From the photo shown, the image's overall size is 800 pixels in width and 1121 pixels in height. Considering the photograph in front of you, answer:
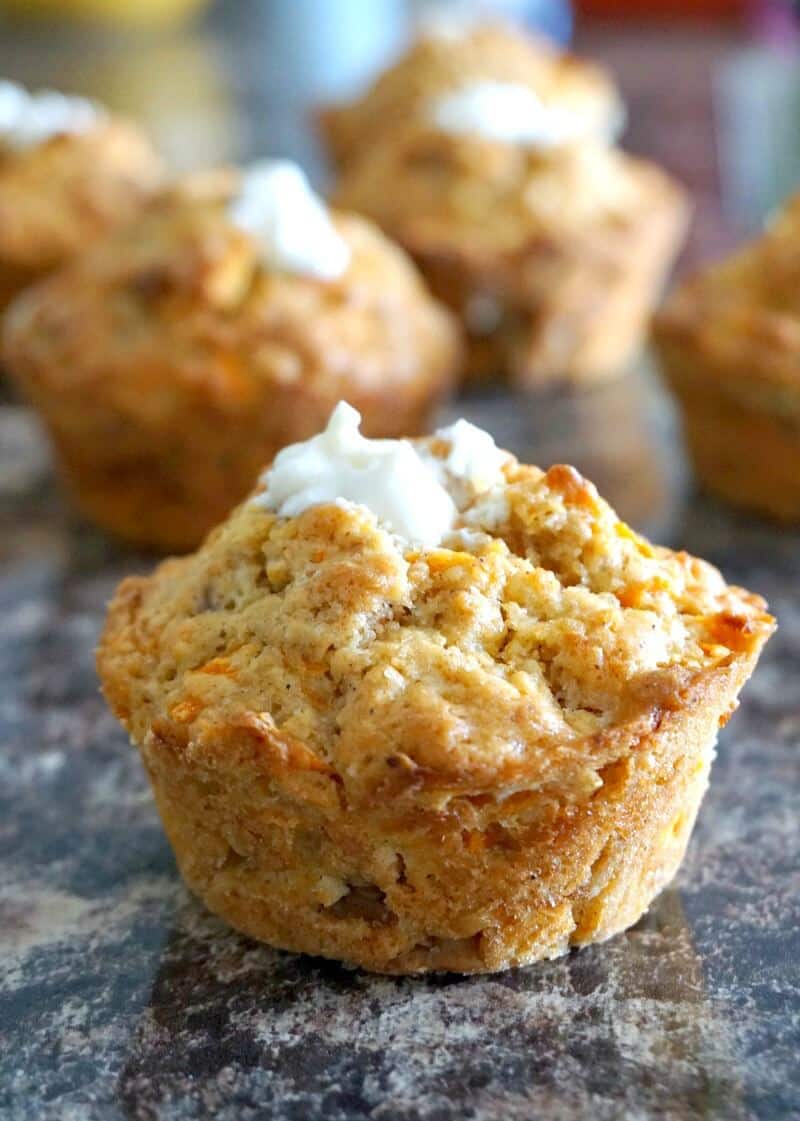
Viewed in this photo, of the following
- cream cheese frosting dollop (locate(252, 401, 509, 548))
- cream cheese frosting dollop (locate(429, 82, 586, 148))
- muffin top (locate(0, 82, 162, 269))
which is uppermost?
cream cheese frosting dollop (locate(429, 82, 586, 148))

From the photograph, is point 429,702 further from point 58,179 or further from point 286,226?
point 58,179

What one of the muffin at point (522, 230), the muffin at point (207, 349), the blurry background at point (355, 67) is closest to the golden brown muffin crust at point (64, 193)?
the muffin at point (522, 230)

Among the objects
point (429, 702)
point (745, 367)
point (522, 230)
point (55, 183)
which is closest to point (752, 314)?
point (745, 367)

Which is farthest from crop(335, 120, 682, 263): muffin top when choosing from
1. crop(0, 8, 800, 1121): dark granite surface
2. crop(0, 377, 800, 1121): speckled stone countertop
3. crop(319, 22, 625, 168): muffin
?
crop(0, 377, 800, 1121): speckled stone countertop

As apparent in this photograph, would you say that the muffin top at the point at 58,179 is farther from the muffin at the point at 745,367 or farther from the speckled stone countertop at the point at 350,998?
the speckled stone countertop at the point at 350,998

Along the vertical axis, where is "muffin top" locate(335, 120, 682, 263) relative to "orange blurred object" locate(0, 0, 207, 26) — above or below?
Answer: below

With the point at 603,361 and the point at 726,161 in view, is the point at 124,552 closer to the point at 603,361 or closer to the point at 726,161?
the point at 603,361

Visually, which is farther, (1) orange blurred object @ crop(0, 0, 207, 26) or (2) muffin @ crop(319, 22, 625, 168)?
(1) orange blurred object @ crop(0, 0, 207, 26)

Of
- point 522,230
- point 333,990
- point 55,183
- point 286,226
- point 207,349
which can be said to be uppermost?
point 522,230

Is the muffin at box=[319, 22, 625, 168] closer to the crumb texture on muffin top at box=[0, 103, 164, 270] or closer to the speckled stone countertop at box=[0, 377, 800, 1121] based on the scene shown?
the crumb texture on muffin top at box=[0, 103, 164, 270]
